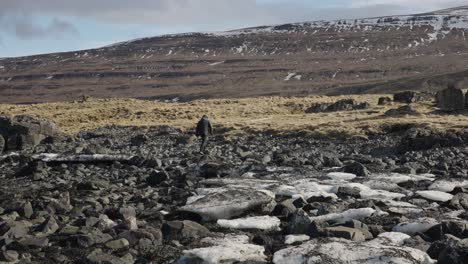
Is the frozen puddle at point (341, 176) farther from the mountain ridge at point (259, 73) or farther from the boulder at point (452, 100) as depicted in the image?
the mountain ridge at point (259, 73)

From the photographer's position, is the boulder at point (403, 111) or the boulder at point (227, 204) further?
the boulder at point (403, 111)

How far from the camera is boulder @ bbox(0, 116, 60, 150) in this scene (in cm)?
2805

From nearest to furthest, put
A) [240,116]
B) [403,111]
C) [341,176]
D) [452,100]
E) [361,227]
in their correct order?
1. [361,227]
2. [341,176]
3. [403,111]
4. [452,100]
5. [240,116]

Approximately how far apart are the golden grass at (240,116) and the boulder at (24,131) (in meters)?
8.05

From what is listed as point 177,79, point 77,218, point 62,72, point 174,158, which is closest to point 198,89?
point 177,79

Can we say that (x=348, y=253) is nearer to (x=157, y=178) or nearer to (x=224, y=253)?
(x=224, y=253)

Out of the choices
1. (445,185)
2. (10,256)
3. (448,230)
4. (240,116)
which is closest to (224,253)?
(10,256)

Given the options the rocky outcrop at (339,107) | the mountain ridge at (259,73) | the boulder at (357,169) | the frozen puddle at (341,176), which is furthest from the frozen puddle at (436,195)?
the mountain ridge at (259,73)

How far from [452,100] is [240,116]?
61.7ft

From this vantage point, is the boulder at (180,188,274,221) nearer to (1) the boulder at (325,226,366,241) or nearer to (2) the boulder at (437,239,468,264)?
(1) the boulder at (325,226,366,241)

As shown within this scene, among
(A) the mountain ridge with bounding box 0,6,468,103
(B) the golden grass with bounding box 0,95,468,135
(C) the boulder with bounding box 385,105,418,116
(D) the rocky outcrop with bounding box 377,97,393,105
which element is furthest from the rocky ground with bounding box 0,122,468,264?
(A) the mountain ridge with bounding box 0,6,468,103

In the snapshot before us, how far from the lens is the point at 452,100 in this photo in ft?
134

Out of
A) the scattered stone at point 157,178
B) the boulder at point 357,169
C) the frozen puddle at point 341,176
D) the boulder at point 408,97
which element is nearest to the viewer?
the frozen puddle at point 341,176

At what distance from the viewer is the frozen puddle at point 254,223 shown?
30.0 ft
